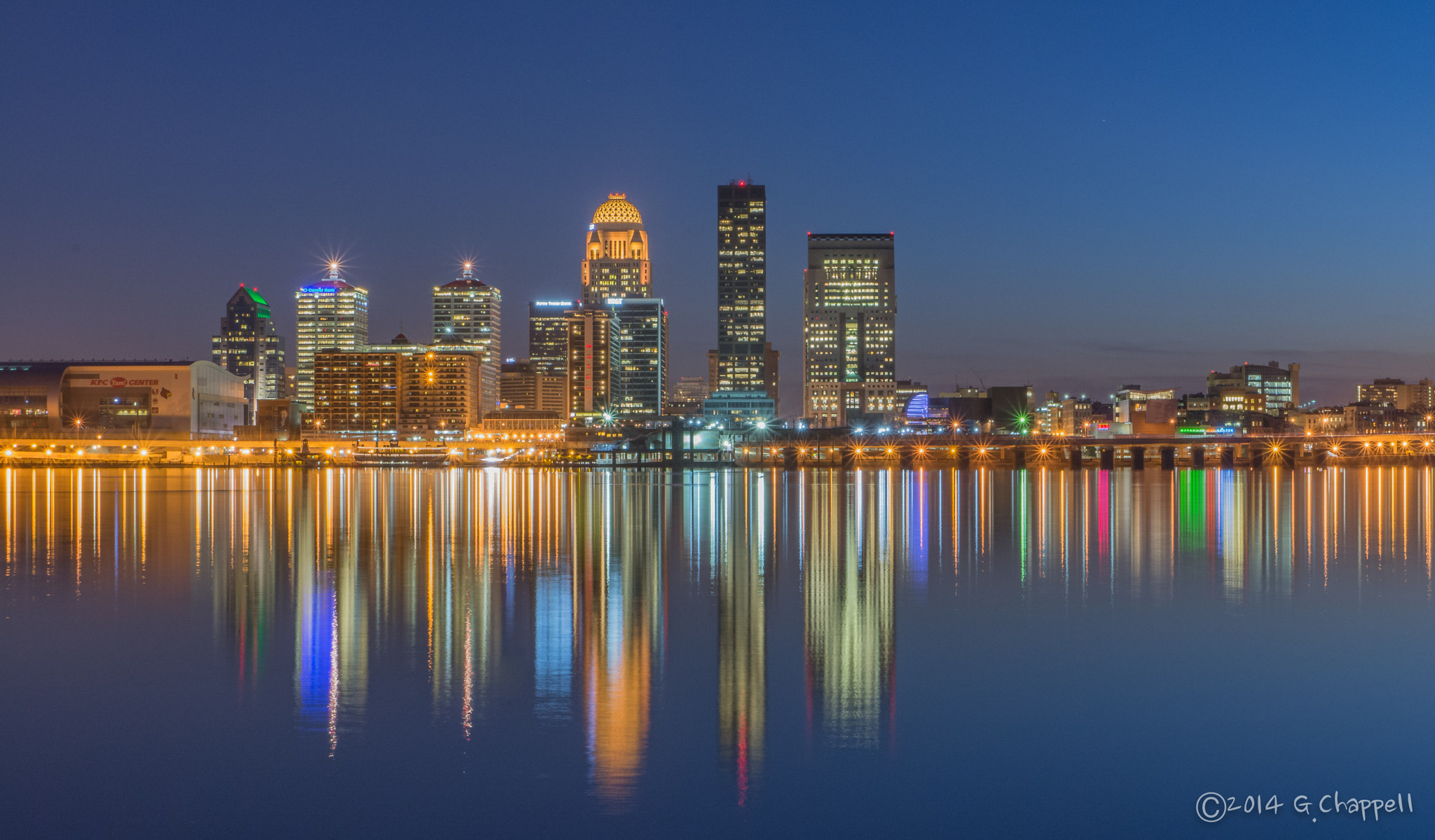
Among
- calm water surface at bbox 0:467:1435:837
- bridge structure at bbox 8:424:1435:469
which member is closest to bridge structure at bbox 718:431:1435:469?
bridge structure at bbox 8:424:1435:469

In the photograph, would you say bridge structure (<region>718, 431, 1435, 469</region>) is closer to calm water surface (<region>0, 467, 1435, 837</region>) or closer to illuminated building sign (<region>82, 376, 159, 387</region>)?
illuminated building sign (<region>82, 376, 159, 387</region>)

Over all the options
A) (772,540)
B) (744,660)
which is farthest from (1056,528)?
(744,660)

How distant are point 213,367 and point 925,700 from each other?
16706 centimetres

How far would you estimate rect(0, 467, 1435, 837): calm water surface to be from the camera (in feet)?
32.4

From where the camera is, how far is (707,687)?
13.9 metres

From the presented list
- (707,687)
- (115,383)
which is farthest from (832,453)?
(707,687)

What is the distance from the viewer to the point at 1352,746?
1195 centimetres

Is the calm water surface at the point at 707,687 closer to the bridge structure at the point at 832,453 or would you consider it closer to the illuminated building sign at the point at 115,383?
the bridge structure at the point at 832,453

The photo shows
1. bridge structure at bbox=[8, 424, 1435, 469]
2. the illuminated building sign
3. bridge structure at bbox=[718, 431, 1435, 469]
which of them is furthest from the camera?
the illuminated building sign

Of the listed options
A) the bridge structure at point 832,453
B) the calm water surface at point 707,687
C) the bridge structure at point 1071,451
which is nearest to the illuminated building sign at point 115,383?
the bridge structure at point 832,453

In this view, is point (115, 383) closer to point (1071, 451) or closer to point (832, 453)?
point (832, 453)

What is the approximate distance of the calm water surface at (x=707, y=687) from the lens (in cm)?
988

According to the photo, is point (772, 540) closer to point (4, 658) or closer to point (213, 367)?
point (4, 658)

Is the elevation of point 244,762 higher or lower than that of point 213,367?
lower
